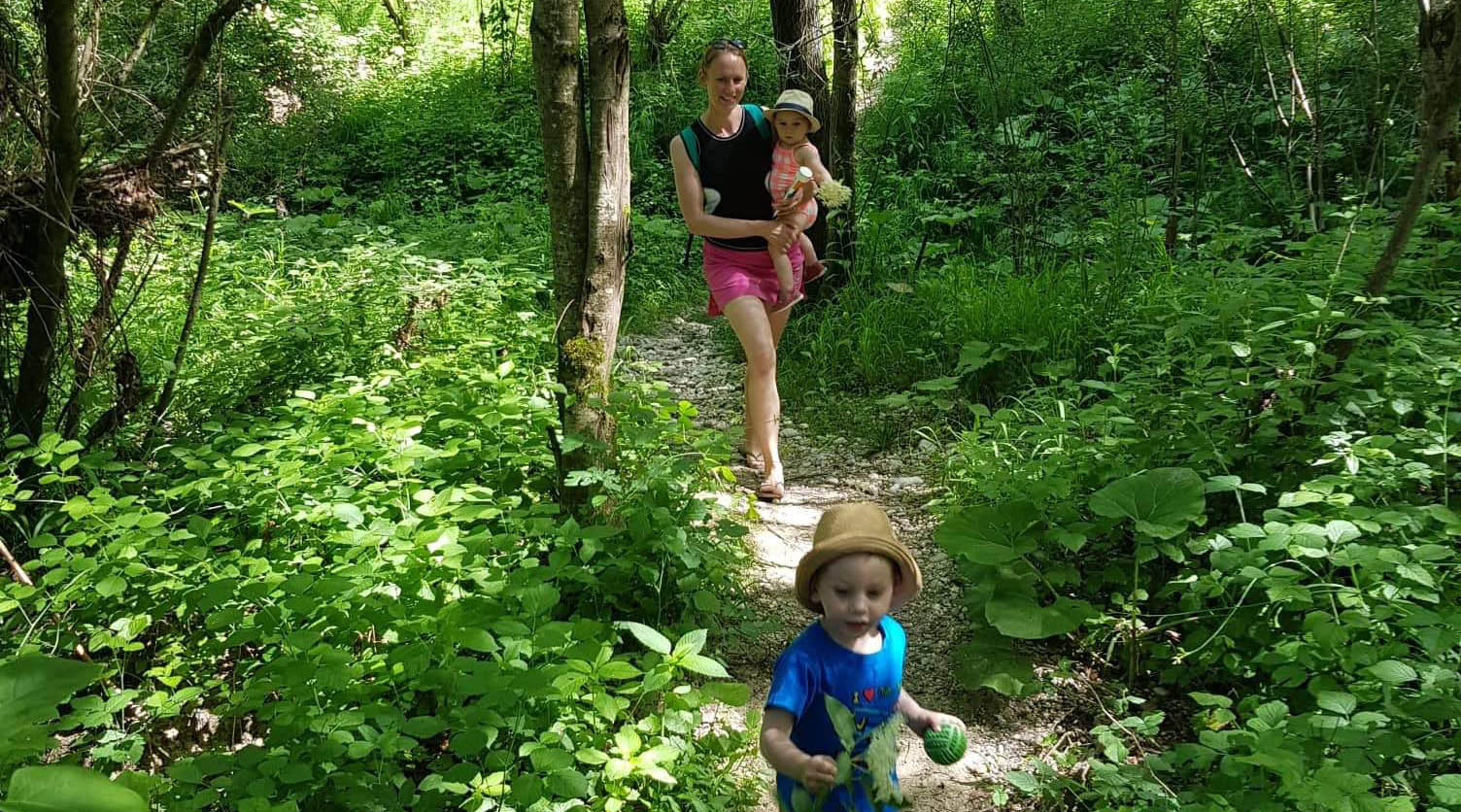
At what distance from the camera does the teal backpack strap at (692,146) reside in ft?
13.8

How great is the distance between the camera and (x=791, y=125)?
4.31m

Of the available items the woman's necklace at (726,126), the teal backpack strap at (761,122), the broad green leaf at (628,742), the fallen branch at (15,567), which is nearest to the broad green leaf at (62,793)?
the broad green leaf at (628,742)

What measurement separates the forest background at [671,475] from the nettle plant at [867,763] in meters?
0.65

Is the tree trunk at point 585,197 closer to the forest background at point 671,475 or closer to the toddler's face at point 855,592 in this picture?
the forest background at point 671,475

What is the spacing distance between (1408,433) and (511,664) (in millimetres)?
3061

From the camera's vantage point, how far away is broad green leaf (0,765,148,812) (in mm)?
796

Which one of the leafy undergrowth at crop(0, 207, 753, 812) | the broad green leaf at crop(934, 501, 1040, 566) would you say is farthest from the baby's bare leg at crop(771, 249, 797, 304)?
the broad green leaf at crop(934, 501, 1040, 566)

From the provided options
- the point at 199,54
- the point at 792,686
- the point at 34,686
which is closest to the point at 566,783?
the point at 792,686

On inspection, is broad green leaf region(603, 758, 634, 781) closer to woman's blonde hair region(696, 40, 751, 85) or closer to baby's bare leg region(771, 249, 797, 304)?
baby's bare leg region(771, 249, 797, 304)

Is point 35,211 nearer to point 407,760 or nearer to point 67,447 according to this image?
point 67,447

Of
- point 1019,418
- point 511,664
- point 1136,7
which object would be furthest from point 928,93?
point 511,664

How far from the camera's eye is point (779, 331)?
4660mm

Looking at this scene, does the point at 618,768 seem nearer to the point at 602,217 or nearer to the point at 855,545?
the point at 855,545

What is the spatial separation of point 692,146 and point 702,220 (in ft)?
1.10
